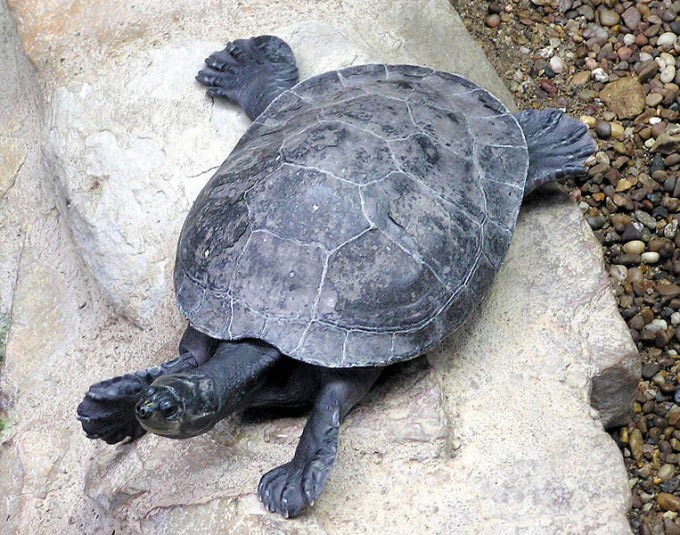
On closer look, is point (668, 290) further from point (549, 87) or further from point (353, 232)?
point (353, 232)

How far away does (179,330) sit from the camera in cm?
357

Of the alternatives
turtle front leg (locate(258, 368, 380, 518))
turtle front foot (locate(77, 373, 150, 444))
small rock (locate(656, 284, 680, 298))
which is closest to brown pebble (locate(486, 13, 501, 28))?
small rock (locate(656, 284, 680, 298))

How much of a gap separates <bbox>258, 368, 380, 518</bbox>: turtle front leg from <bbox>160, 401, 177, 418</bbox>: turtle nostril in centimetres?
42

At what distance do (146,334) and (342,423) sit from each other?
97 cm

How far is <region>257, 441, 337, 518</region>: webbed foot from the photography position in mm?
2820

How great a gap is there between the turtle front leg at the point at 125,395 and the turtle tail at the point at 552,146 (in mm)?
1406

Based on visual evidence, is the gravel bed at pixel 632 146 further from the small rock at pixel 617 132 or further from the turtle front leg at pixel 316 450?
the turtle front leg at pixel 316 450

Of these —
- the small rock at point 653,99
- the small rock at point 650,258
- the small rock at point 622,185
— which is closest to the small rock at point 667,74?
the small rock at point 653,99

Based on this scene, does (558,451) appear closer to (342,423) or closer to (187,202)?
(342,423)

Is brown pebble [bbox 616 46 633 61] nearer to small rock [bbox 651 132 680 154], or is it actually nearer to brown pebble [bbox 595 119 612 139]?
brown pebble [bbox 595 119 612 139]

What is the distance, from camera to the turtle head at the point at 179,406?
8.71 feet

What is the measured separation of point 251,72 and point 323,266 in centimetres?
130

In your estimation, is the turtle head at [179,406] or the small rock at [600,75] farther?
the small rock at [600,75]

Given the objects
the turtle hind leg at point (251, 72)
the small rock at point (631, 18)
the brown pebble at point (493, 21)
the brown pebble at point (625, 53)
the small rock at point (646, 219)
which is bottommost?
the small rock at point (646, 219)
